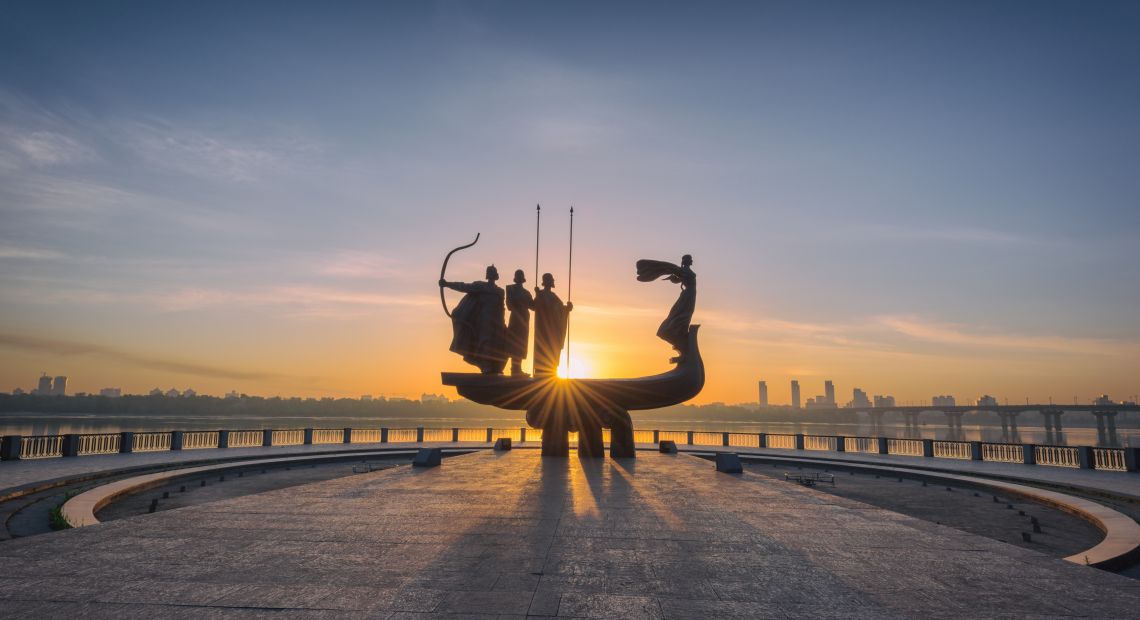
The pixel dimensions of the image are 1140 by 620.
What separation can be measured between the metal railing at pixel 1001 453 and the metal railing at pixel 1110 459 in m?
2.66

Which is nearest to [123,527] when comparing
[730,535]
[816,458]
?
[730,535]

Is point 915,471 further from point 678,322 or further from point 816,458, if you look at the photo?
point 678,322

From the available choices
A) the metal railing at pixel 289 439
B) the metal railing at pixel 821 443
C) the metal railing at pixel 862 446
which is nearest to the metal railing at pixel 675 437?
the metal railing at pixel 821 443

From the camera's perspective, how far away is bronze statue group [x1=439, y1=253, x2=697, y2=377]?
1759 cm

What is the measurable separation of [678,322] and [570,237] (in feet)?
17.9

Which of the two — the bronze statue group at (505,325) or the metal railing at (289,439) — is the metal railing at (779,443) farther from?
the metal railing at (289,439)

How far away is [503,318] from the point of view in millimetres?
18016

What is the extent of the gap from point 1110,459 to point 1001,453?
13.3 ft

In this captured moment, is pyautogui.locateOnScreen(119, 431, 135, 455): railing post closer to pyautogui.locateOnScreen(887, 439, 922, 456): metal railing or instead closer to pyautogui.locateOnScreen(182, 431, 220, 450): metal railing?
pyautogui.locateOnScreen(182, 431, 220, 450): metal railing

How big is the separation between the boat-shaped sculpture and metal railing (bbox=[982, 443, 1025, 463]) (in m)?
15.7

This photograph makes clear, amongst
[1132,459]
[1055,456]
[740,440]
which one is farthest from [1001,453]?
[740,440]

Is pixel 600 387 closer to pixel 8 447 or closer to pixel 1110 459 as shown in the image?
pixel 1110 459

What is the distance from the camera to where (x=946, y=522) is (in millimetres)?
11273

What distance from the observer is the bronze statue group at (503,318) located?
17594 mm
